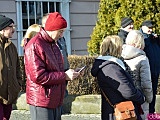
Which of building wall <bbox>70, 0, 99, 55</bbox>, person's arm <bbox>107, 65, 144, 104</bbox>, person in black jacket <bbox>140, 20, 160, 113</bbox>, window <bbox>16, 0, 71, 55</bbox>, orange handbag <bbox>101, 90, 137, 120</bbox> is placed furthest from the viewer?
building wall <bbox>70, 0, 99, 55</bbox>

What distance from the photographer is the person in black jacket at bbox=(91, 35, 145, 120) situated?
4.81m

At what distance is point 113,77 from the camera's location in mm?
4797

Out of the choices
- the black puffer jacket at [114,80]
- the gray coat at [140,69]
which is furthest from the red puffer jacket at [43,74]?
the gray coat at [140,69]

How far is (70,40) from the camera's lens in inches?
451

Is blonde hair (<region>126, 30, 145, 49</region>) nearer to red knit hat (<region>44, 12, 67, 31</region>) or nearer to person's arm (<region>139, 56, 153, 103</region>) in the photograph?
person's arm (<region>139, 56, 153, 103</region>)

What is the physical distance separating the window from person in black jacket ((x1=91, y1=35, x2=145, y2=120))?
19.5 ft

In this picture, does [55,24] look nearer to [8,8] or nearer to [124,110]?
[124,110]

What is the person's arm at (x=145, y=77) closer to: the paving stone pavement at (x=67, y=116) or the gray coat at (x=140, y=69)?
the gray coat at (x=140, y=69)

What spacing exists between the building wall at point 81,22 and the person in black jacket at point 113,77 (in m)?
6.43

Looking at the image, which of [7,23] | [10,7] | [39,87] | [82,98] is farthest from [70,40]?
[39,87]

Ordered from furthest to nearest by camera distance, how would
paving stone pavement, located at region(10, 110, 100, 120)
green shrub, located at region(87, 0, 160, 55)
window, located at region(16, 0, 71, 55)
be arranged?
window, located at region(16, 0, 71, 55), green shrub, located at region(87, 0, 160, 55), paving stone pavement, located at region(10, 110, 100, 120)

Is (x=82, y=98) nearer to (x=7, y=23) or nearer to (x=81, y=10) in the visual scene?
(x=7, y=23)

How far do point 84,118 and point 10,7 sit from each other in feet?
13.9

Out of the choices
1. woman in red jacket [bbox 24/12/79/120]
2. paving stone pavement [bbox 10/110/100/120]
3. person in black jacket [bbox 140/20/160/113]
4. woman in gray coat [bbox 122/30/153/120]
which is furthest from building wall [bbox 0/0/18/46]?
woman in red jacket [bbox 24/12/79/120]
